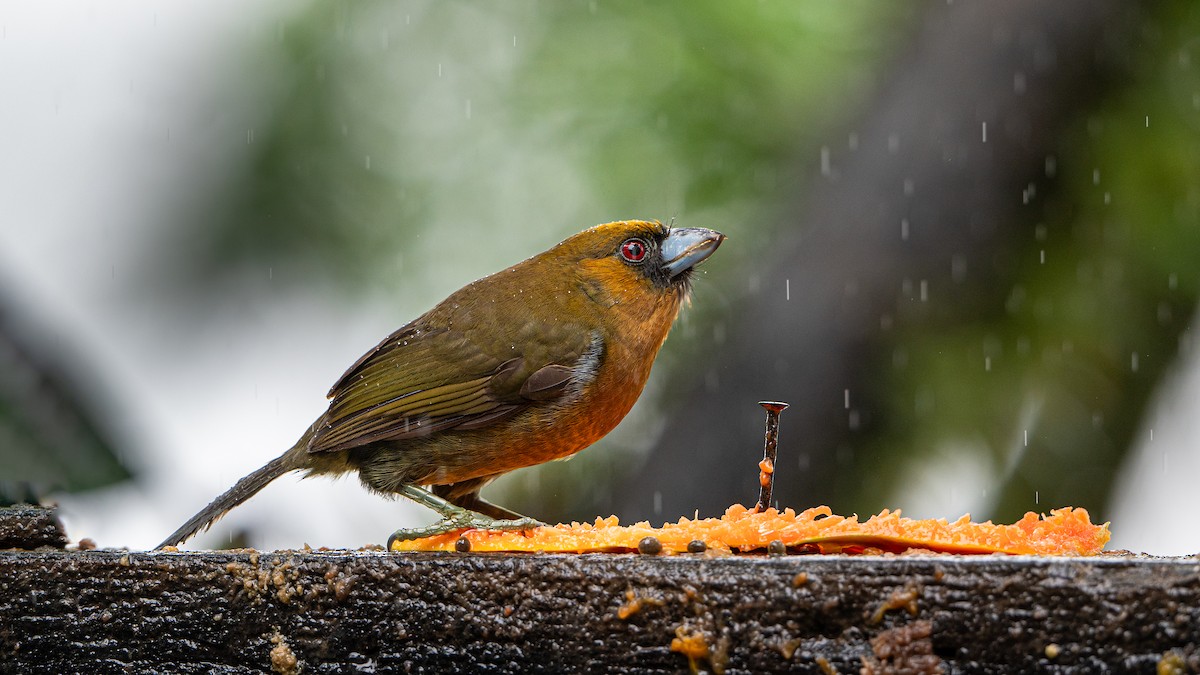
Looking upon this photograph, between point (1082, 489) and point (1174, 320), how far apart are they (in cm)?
94

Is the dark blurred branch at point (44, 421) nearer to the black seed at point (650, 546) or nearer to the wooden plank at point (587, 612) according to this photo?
the wooden plank at point (587, 612)

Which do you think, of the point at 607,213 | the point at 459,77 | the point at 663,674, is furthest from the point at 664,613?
the point at 459,77

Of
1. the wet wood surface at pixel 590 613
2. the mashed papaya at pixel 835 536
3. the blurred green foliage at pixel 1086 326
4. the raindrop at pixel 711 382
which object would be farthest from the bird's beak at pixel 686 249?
the blurred green foliage at pixel 1086 326

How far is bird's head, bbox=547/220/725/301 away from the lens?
11.2ft

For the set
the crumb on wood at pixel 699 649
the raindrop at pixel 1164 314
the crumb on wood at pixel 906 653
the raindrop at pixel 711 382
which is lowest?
the crumb on wood at pixel 906 653

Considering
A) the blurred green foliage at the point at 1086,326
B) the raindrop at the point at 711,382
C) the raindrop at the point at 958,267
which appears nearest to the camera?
the raindrop at the point at 958,267

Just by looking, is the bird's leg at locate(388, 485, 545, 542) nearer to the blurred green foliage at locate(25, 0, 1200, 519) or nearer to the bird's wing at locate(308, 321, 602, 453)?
the bird's wing at locate(308, 321, 602, 453)

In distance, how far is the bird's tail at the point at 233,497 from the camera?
309 centimetres

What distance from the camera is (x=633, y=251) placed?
3.45 m

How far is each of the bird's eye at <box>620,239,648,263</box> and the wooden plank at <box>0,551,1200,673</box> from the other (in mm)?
1484

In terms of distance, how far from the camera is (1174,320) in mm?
Answer: 5910

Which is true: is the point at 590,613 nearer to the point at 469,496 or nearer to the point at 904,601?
the point at 904,601

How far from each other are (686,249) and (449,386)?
0.80 meters

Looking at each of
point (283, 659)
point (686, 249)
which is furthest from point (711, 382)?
point (283, 659)
